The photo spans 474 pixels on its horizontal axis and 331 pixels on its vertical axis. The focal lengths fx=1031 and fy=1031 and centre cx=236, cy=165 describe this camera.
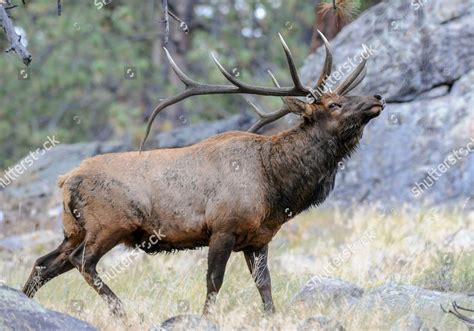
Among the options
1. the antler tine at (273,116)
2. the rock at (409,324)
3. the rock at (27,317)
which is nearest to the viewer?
the rock at (27,317)

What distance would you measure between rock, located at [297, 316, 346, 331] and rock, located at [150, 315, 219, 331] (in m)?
0.54

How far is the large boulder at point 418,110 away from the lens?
42.2ft

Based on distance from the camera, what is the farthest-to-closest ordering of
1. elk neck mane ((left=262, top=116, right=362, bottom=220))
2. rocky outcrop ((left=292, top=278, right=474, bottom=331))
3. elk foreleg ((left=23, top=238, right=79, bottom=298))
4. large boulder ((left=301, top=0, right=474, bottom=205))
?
large boulder ((left=301, top=0, right=474, bottom=205)) < elk foreleg ((left=23, top=238, right=79, bottom=298)) < elk neck mane ((left=262, top=116, right=362, bottom=220)) < rocky outcrop ((left=292, top=278, right=474, bottom=331))

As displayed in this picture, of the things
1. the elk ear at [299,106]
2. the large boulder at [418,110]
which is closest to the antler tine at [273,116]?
the elk ear at [299,106]

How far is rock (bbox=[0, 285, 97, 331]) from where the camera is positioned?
5.80m

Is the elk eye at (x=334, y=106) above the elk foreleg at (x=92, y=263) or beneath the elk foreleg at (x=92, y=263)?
above

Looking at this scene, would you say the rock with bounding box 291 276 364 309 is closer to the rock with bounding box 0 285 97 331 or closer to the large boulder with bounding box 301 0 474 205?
the rock with bounding box 0 285 97 331

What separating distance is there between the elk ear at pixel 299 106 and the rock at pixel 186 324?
2.15m

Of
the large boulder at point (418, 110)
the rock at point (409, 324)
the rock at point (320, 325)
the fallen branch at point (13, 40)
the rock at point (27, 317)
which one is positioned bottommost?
the large boulder at point (418, 110)

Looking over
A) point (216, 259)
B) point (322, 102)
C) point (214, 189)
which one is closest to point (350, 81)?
point (322, 102)

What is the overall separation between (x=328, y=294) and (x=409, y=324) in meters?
1.26

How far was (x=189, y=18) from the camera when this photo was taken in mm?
22156

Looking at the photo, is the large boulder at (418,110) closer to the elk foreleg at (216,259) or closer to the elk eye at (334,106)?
the elk eye at (334,106)

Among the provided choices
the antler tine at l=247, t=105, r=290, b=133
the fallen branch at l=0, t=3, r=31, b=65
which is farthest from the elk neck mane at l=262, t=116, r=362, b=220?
the fallen branch at l=0, t=3, r=31, b=65
